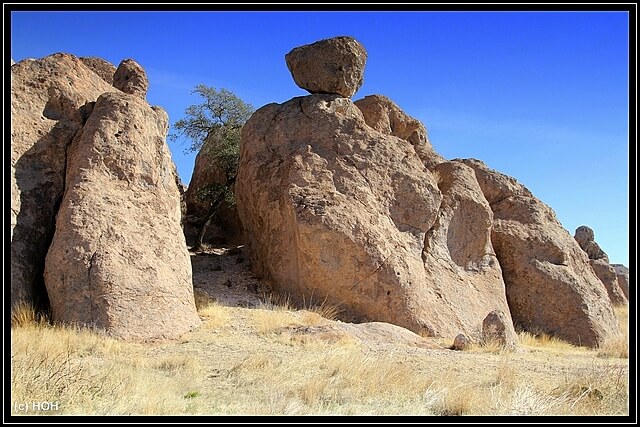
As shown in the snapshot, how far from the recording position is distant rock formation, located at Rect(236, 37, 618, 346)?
1278cm

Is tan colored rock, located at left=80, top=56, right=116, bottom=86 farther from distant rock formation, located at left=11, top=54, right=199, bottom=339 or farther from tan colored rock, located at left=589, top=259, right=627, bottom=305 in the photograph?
tan colored rock, located at left=589, top=259, right=627, bottom=305

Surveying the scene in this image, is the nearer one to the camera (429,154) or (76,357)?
(76,357)

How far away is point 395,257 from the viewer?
1325cm

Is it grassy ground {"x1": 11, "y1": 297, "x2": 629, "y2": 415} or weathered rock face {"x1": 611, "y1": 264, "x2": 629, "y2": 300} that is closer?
grassy ground {"x1": 11, "y1": 297, "x2": 629, "y2": 415}

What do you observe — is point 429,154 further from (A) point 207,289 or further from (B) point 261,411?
(B) point 261,411

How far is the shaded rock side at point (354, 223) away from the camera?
1273 cm

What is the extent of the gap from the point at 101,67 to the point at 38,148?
5.77 metres

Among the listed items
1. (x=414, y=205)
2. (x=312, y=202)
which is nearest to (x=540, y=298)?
(x=414, y=205)

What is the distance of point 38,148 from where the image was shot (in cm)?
1066

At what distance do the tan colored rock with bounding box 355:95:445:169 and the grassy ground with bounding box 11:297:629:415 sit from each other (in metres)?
8.67

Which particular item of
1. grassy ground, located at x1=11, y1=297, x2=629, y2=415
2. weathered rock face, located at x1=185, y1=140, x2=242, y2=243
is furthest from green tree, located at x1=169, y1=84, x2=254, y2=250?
grassy ground, located at x1=11, y1=297, x2=629, y2=415

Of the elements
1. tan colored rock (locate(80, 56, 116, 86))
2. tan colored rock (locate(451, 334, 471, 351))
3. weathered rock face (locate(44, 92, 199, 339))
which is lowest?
tan colored rock (locate(451, 334, 471, 351))

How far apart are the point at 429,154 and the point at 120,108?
10071 millimetres

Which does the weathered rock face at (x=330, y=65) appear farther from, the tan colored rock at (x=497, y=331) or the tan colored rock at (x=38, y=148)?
the tan colored rock at (x=497, y=331)
